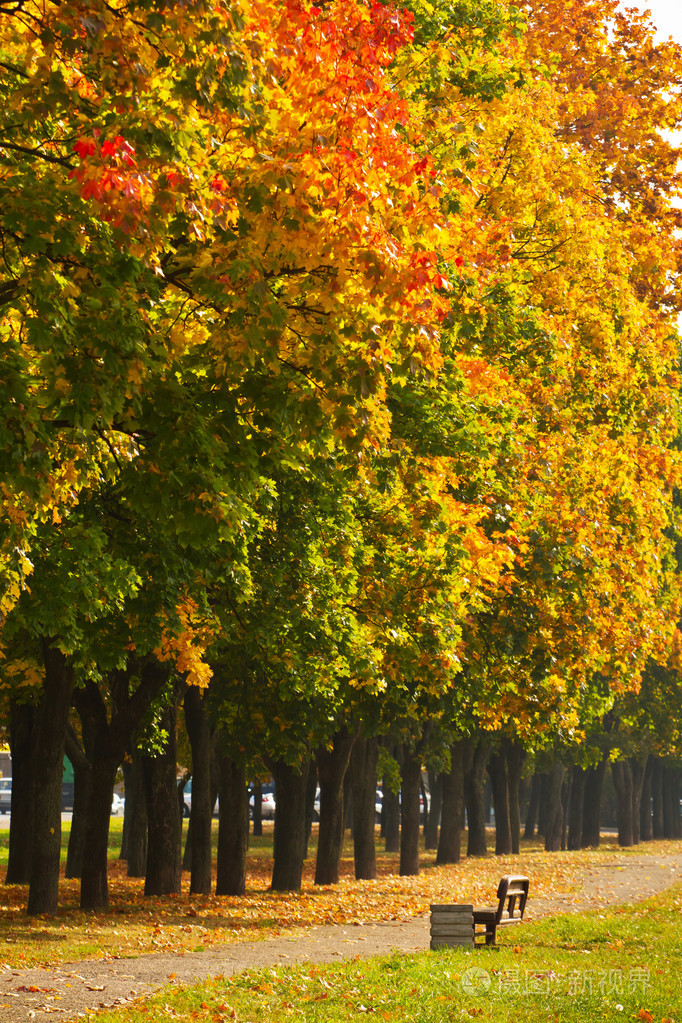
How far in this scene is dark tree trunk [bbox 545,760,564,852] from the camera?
46.5 meters

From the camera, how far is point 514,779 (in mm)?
42312

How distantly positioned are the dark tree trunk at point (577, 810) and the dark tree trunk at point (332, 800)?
24038 millimetres

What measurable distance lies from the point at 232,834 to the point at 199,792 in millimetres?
1334

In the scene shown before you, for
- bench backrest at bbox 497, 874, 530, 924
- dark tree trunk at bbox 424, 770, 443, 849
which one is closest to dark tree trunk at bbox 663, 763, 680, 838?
dark tree trunk at bbox 424, 770, 443, 849

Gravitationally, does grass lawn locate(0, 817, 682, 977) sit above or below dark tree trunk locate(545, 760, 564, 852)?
below

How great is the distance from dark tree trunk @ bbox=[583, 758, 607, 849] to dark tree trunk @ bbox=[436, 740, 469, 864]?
13.4m

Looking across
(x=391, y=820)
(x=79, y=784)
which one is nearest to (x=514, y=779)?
(x=391, y=820)

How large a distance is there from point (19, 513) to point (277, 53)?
13.0ft

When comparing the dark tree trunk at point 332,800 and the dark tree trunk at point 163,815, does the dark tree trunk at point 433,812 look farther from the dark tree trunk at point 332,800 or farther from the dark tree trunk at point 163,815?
the dark tree trunk at point 163,815

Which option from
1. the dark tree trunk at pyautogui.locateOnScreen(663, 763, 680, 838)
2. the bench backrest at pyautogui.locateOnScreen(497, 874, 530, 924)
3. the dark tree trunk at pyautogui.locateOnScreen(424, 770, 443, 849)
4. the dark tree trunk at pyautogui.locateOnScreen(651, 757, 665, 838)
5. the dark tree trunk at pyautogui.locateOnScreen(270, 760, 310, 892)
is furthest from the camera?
the dark tree trunk at pyautogui.locateOnScreen(663, 763, 680, 838)

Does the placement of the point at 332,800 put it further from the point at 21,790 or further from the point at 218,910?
the point at 218,910

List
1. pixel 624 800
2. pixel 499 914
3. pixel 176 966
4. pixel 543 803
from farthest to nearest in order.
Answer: pixel 543 803 < pixel 624 800 < pixel 499 914 < pixel 176 966

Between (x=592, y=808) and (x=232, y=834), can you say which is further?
(x=592, y=808)

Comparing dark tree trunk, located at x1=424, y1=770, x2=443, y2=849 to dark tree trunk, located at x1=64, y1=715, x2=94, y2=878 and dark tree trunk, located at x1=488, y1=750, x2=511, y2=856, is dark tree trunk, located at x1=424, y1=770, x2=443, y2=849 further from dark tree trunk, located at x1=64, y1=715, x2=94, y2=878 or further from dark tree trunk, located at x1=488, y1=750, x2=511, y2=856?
dark tree trunk, located at x1=64, y1=715, x2=94, y2=878
